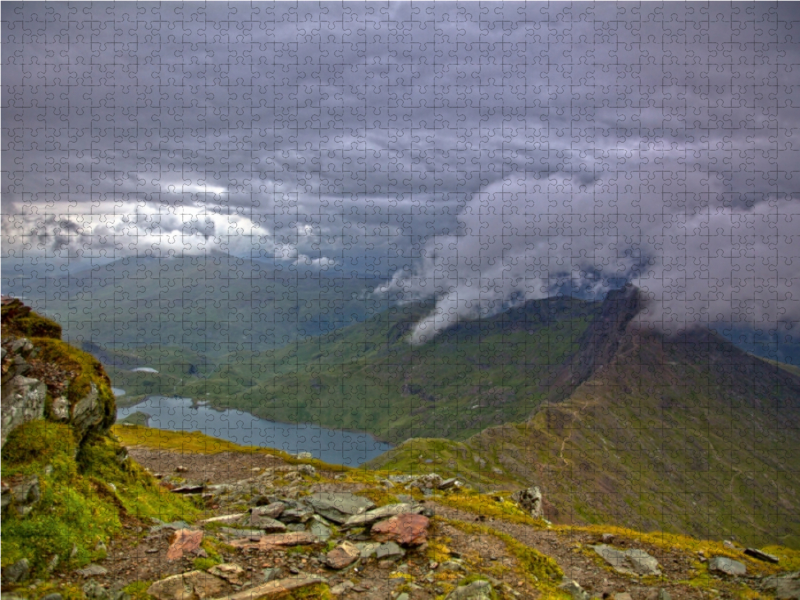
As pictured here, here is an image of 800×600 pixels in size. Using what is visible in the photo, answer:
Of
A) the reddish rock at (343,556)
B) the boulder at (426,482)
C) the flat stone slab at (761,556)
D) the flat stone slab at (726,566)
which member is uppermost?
the reddish rock at (343,556)

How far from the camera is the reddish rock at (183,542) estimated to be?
18.3 metres

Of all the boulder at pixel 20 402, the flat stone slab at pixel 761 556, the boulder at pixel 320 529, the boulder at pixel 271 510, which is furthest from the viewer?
the flat stone slab at pixel 761 556

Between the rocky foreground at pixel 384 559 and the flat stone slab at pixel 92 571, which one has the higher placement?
the flat stone slab at pixel 92 571

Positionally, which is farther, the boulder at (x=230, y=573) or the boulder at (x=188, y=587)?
the boulder at (x=230, y=573)

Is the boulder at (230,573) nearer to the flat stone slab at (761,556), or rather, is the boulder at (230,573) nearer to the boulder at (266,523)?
the boulder at (266,523)

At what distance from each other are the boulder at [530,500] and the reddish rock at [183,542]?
32.9 m

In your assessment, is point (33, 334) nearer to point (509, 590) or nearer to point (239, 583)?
point (239, 583)

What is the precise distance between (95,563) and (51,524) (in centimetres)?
203

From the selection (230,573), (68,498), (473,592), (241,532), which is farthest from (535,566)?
(68,498)

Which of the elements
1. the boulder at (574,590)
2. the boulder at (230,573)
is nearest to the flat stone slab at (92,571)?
the boulder at (230,573)

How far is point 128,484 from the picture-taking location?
23.9 meters

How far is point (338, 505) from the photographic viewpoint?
28047 mm

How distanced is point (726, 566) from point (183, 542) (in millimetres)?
27915

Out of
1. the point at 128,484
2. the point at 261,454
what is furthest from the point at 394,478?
the point at 128,484
